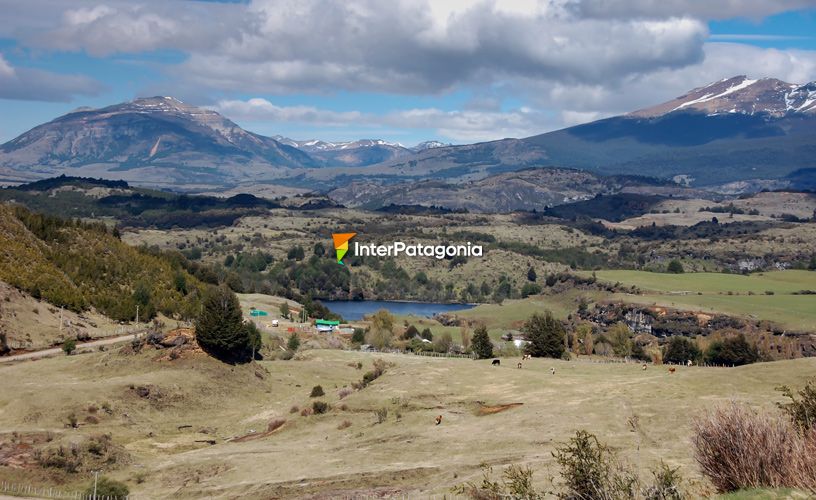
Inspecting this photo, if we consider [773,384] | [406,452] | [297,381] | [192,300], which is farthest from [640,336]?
[406,452]

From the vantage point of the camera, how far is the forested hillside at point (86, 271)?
11406 centimetres

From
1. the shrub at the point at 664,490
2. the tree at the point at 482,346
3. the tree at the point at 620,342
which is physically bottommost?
the tree at the point at 620,342

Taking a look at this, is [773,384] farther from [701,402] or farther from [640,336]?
[640,336]

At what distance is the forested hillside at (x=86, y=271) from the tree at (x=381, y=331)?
94.6 feet

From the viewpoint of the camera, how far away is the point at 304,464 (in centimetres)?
5225

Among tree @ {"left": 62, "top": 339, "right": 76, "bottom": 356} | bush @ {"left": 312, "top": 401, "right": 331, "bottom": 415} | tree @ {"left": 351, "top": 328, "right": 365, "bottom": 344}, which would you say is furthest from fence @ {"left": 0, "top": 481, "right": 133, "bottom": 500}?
tree @ {"left": 351, "top": 328, "right": 365, "bottom": 344}

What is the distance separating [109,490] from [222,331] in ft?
121

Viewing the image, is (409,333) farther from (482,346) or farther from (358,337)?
(482,346)

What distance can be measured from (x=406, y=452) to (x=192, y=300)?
93.8m

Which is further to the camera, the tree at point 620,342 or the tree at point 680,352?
the tree at point 620,342

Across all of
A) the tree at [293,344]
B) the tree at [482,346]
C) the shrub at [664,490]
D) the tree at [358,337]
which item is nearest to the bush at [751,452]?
the shrub at [664,490]

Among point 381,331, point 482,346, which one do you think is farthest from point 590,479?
point 381,331

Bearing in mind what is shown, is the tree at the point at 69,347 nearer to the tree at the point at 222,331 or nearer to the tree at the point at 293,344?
the tree at the point at 222,331

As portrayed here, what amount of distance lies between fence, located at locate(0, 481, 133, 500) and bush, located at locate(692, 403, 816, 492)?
32.8 metres
